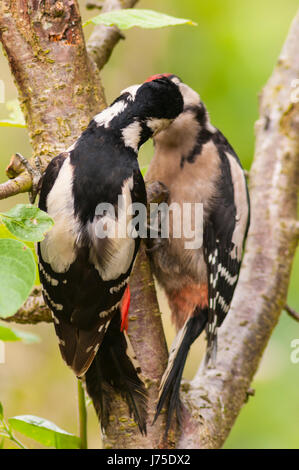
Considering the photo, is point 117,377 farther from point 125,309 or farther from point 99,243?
point 99,243

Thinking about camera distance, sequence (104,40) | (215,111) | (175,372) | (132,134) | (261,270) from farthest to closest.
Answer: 1. (215,111)
2. (261,270)
3. (104,40)
4. (175,372)
5. (132,134)

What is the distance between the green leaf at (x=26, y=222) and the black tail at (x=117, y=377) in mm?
487

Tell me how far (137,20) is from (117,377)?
74cm

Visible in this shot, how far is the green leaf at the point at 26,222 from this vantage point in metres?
0.85

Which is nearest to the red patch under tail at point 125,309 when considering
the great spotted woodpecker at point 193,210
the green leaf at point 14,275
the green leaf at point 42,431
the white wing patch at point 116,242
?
the white wing patch at point 116,242

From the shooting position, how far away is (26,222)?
87 centimetres

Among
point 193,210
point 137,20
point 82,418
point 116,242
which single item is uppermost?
point 137,20

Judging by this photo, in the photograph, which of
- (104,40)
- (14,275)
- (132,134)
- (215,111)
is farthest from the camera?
(215,111)

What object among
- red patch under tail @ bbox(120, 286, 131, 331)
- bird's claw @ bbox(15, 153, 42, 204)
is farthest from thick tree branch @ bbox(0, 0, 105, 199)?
red patch under tail @ bbox(120, 286, 131, 331)

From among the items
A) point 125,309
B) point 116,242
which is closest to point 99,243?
point 116,242

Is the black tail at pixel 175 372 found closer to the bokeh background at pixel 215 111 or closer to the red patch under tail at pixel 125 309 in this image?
the red patch under tail at pixel 125 309

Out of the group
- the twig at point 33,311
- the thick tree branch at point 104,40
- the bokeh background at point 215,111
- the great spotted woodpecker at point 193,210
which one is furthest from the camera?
the bokeh background at point 215,111
